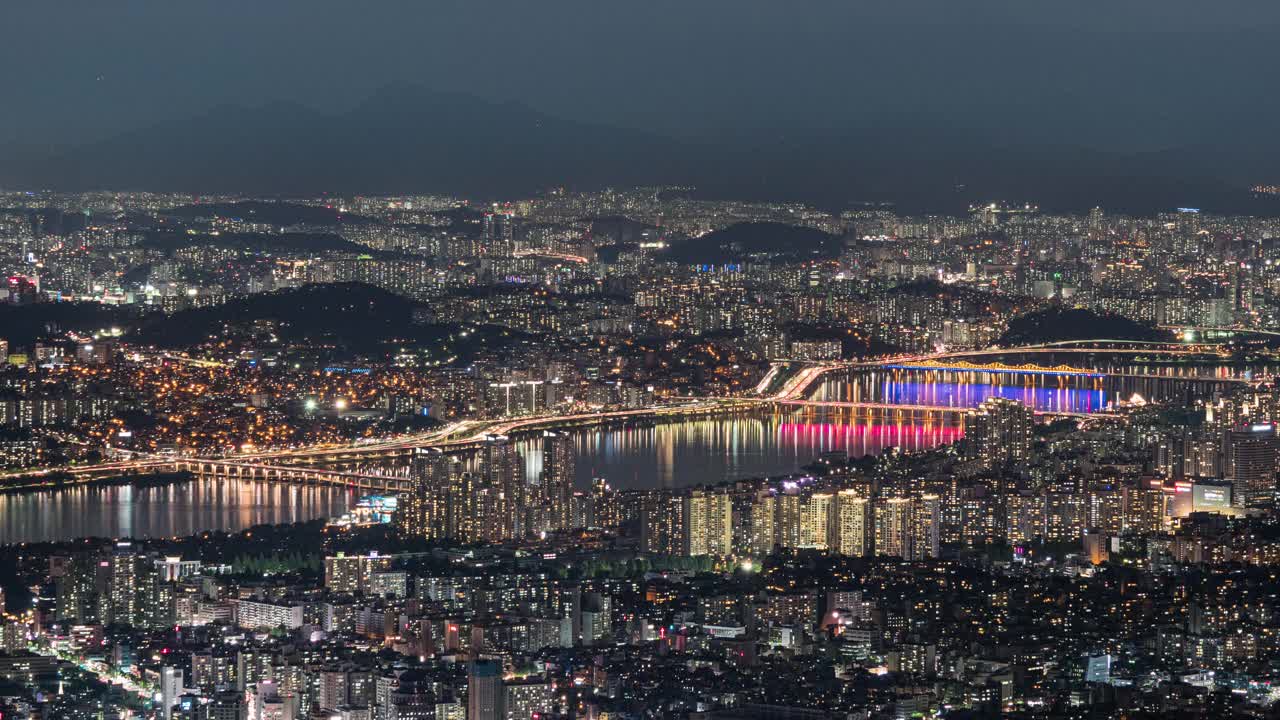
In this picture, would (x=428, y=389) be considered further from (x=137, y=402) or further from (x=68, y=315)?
(x=68, y=315)

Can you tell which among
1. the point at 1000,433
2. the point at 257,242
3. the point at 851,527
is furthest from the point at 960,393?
the point at 257,242

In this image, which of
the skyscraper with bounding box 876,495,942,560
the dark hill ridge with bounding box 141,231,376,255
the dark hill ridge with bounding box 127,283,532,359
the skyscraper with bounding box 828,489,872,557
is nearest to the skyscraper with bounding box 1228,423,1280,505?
the skyscraper with bounding box 876,495,942,560

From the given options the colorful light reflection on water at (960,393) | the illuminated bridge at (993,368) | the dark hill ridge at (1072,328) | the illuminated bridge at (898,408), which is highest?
the dark hill ridge at (1072,328)

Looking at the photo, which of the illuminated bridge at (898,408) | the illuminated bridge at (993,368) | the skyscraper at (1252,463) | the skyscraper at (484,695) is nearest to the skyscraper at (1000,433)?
the skyscraper at (1252,463)

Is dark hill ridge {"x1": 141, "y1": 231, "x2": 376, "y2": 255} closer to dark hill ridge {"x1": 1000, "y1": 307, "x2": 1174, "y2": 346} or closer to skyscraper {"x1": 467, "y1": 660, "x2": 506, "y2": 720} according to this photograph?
dark hill ridge {"x1": 1000, "y1": 307, "x2": 1174, "y2": 346}

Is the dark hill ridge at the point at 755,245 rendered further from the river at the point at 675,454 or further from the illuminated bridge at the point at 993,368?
the river at the point at 675,454

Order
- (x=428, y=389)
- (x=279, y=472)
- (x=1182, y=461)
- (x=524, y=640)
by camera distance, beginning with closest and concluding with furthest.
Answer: (x=524, y=640) → (x=1182, y=461) → (x=279, y=472) → (x=428, y=389)

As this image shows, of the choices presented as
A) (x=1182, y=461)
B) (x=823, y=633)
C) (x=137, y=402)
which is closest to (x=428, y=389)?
(x=137, y=402)

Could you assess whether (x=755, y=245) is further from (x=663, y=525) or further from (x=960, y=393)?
(x=663, y=525)
